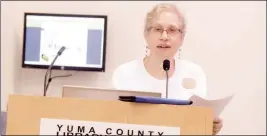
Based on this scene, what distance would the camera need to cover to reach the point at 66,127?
1.03 metres

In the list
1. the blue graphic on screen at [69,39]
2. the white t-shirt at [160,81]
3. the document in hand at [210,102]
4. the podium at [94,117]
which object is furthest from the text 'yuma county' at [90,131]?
the blue graphic on screen at [69,39]

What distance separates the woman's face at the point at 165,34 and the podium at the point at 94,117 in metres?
1.00

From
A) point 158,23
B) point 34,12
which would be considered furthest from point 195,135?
point 34,12

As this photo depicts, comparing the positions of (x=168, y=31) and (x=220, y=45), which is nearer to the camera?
(x=168, y=31)

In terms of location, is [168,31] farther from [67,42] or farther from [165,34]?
[67,42]

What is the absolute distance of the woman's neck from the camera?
196cm

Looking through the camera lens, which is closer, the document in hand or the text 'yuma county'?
the text 'yuma county'

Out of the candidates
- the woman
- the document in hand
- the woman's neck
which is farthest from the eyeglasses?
the document in hand

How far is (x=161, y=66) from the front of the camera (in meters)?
1.96

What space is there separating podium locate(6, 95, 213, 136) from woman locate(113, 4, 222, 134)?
0.88m

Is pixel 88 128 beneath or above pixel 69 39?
beneath

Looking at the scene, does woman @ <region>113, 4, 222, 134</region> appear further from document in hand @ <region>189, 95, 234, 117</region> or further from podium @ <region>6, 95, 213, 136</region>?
podium @ <region>6, 95, 213, 136</region>

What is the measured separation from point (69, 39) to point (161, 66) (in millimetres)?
1079

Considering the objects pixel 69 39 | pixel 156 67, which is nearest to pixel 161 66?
pixel 156 67
